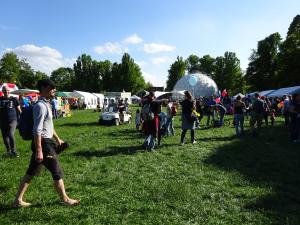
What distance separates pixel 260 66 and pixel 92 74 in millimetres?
56991

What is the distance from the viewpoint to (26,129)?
16.4 feet

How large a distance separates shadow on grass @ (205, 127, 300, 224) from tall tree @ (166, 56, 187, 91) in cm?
8944

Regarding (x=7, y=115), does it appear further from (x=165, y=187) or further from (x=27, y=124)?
(x=165, y=187)

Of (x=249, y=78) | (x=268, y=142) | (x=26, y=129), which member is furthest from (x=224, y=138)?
(x=249, y=78)

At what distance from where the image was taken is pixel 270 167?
341 inches

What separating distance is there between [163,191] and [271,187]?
2158mm

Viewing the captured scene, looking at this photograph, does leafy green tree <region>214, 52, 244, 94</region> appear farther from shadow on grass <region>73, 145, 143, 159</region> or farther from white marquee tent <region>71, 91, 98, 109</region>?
shadow on grass <region>73, 145, 143, 159</region>

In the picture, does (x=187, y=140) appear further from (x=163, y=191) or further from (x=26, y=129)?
(x=26, y=129)

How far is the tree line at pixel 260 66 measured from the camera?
5414cm

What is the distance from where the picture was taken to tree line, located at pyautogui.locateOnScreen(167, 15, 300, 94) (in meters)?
54.1

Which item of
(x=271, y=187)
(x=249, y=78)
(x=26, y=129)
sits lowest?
(x=271, y=187)

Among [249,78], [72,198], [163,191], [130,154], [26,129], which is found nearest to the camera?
[26,129]

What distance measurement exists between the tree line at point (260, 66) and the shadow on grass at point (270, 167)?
143 feet

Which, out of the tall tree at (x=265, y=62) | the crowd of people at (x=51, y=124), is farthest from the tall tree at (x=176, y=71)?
the crowd of people at (x=51, y=124)
